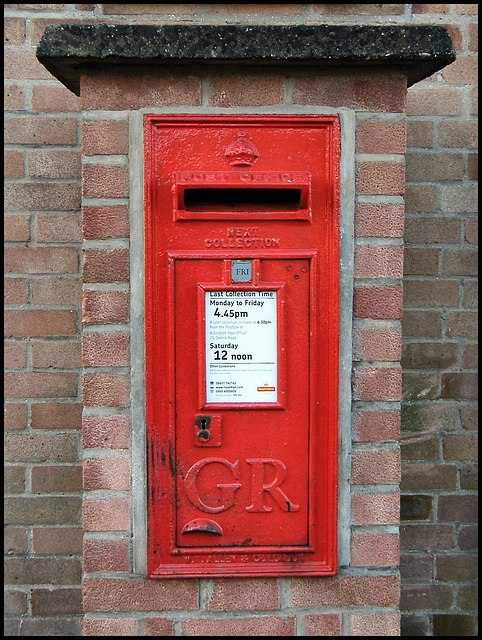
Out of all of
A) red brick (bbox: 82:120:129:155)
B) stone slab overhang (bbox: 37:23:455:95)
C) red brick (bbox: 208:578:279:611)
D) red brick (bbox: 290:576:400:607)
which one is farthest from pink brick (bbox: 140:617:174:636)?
stone slab overhang (bbox: 37:23:455:95)

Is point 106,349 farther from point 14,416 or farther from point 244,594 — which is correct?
point 244,594

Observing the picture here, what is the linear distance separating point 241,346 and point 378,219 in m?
0.51

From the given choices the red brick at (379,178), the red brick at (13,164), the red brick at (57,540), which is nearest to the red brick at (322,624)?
the red brick at (57,540)

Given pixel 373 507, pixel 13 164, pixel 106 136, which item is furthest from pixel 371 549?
pixel 13 164

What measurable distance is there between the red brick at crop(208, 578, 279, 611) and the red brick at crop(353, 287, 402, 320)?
81cm

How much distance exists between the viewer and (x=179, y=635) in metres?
1.45

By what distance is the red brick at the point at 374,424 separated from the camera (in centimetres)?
143

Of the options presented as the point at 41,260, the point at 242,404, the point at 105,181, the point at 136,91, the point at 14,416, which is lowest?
the point at 14,416

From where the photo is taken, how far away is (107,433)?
1417mm

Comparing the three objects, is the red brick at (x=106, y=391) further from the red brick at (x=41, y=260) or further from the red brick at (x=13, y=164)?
the red brick at (x=13, y=164)

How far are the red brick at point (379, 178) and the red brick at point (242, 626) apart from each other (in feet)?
4.07

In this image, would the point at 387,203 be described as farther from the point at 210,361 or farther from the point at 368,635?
the point at 368,635

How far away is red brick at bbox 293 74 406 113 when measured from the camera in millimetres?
1368

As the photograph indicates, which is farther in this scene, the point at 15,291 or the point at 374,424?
the point at 15,291
